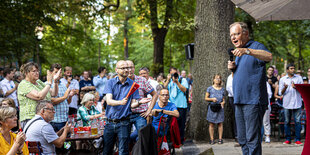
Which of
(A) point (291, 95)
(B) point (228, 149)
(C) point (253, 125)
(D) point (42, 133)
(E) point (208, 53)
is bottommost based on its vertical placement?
(B) point (228, 149)

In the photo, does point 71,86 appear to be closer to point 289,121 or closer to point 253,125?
point 289,121

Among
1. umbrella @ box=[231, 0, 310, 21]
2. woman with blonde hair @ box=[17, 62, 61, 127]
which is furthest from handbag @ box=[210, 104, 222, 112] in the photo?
woman with blonde hair @ box=[17, 62, 61, 127]

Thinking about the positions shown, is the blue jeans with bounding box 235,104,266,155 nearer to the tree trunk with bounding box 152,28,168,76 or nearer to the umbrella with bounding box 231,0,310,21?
the umbrella with bounding box 231,0,310,21

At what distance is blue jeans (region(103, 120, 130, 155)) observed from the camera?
19.1 feet

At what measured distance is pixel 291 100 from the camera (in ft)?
29.5

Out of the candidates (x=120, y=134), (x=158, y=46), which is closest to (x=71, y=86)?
→ (x=120, y=134)

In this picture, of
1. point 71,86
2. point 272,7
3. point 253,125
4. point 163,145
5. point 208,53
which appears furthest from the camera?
point 71,86

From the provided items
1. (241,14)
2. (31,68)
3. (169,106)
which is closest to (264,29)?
(241,14)

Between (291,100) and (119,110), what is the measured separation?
205 inches

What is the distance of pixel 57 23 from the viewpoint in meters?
20.0

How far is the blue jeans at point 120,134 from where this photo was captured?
5824 millimetres

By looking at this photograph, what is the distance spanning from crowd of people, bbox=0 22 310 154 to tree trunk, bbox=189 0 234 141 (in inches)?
12.0

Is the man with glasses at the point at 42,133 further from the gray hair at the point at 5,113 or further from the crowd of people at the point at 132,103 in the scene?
the gray hair at the point at 5,113

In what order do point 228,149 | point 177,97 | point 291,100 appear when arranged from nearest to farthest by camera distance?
point 228,149 < point 291,100 < point 177,97
